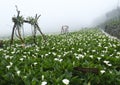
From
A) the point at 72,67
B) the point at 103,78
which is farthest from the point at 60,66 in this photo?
the point at 103,78

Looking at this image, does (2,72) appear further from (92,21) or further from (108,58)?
(92,21)

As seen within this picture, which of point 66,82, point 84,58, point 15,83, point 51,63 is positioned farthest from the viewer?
point 84,58

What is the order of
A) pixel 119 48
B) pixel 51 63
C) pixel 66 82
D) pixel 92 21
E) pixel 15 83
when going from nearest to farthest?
pixel 66 82 < pixel 15 83 < pixel 51 63 < pixel 119 48 < pixel 92 21

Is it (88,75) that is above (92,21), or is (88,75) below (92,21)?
above

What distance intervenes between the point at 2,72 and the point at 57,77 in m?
1.73

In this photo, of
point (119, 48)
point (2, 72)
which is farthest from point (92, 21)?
point (2, 72)

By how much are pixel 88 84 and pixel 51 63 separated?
238 cm

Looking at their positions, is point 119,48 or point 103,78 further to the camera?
point 119,48

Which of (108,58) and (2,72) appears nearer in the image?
(2,72)

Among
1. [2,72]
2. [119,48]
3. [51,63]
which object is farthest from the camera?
[119,48]

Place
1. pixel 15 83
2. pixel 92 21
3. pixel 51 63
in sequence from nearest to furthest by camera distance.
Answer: pixel 15 83 → pixel 51 63 → pixel 92 21

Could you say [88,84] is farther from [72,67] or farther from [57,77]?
[72,67]

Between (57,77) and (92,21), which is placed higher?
(57,77)

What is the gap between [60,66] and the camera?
8625mm
